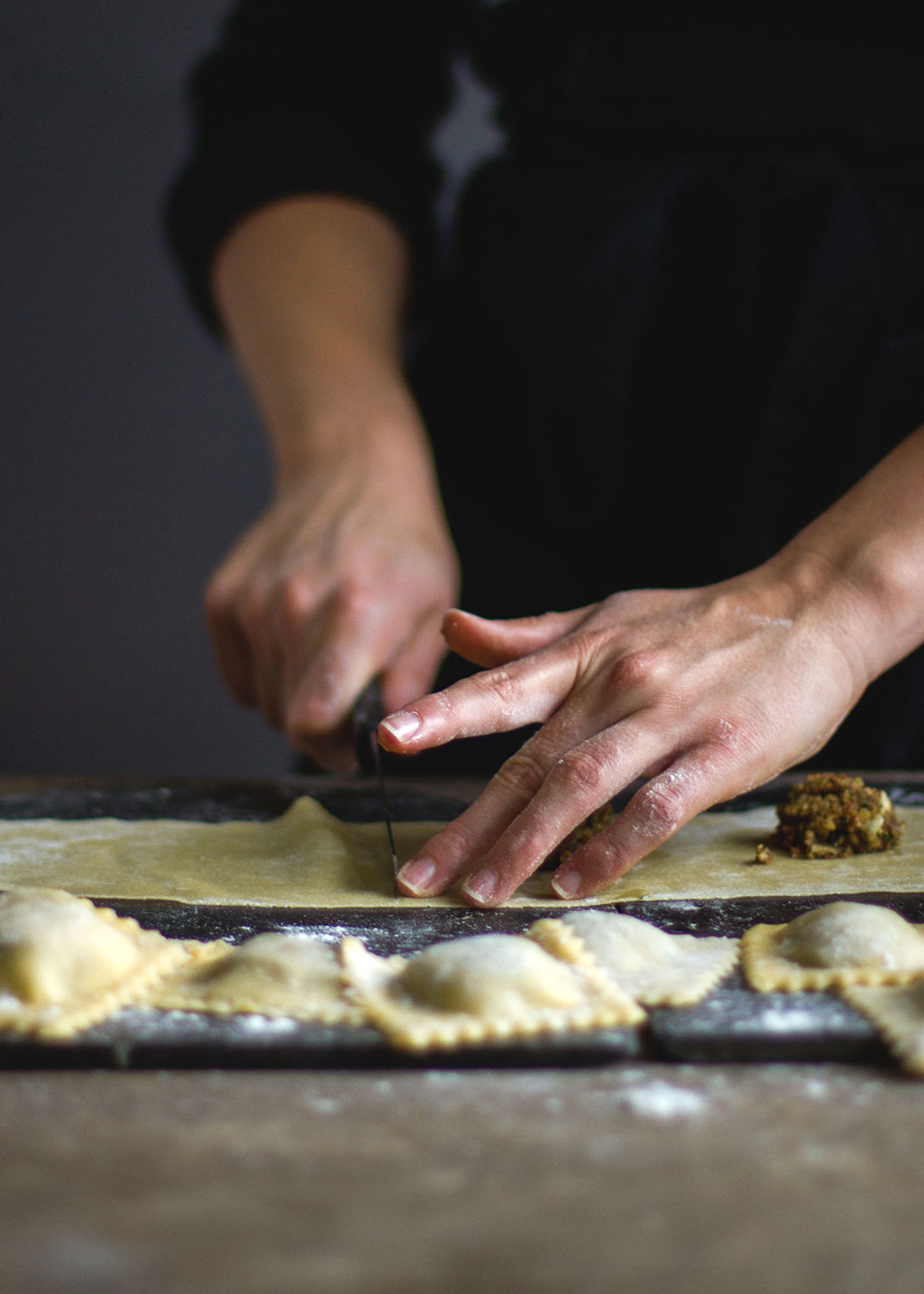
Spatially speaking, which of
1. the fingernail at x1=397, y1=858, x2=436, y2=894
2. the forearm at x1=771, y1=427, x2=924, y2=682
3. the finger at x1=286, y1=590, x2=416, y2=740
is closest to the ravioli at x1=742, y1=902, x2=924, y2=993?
the fingernail at x1=397, y1=858, x2=436, y2=894

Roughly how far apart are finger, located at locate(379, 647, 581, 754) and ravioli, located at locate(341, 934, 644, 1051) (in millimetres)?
353

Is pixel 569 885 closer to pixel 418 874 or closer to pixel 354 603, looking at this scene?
pixel 418 874

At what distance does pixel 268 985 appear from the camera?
96 cm

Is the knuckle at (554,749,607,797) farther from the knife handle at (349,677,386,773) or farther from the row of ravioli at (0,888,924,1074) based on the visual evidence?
the knife handle at (349,677,386,773)

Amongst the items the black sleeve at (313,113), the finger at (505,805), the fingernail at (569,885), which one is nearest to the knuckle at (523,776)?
the finger at (505,805)

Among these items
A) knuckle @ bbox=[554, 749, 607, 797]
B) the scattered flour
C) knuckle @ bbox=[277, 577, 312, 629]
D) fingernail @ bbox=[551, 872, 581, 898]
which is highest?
knuckle @ bbox=[277, 577, 312, 629]

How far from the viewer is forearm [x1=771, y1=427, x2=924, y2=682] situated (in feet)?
4.75

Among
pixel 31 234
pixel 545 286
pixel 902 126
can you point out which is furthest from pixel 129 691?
pixel 902 126

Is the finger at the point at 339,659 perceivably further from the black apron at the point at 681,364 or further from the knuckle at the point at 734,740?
the knuckle at the point at 734,740

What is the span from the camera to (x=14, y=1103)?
2.66 feet

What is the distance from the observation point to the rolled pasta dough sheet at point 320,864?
1275mm

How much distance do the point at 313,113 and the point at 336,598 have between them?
112cm

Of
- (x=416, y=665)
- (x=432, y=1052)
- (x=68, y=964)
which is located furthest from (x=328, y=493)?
(x=432, y=1052)

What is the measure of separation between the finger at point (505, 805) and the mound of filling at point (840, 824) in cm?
27
